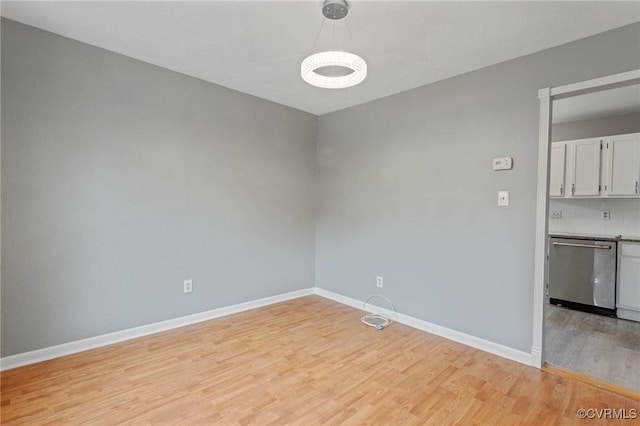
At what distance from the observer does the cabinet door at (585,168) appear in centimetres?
381

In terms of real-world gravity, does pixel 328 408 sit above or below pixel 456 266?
below

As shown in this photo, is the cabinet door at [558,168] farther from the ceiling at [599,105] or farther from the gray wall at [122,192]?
the gray wall at [122,192]

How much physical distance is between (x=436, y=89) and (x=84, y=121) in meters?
3.15

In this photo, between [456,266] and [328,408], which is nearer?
[328,408]

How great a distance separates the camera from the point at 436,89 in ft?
9.93

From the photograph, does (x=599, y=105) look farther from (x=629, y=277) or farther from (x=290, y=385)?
(x=290, y=385)

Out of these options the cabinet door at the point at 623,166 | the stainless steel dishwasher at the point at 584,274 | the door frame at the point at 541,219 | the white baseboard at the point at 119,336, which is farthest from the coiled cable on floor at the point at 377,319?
the cabinet door at the point at 623,166

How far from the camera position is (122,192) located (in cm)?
268

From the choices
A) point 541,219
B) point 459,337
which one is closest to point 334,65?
point 541,219

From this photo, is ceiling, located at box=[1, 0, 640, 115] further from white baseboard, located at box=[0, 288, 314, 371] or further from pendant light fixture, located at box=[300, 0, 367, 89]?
white baseboard, located at box=[0, 288, 314, 371]

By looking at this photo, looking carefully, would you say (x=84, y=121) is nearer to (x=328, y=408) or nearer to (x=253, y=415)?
(x=253, y=415)

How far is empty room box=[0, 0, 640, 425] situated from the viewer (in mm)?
1978

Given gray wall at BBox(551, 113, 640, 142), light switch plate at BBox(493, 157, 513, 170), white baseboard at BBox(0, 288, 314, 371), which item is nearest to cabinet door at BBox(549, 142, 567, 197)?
gray wall at BBox(551, 113, 640, 142)

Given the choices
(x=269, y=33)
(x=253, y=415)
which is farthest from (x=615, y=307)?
(x=269, y=33)
